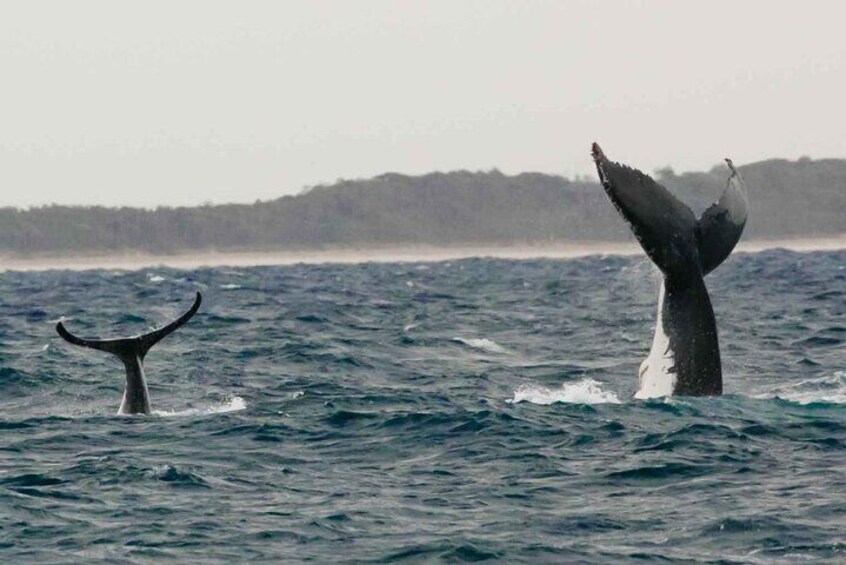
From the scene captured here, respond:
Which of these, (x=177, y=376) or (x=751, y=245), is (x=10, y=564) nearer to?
(x=177, y=376)

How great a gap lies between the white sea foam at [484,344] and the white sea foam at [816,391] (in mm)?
7272

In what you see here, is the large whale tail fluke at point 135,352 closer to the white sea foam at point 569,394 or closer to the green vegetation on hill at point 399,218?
the white sea foam at point 569,394

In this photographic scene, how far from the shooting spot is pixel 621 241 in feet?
509

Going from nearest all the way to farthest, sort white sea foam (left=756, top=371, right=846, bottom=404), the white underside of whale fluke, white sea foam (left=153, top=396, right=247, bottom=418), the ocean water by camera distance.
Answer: the ocean water < the white underside of whale fluke < white sea foam (left=756, top=371, right=846, bottom=404) < white sea foam (left=153, top=396, right=247, bottom=418)

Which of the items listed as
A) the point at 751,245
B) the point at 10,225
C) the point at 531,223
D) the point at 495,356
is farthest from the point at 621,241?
the point at 495,356

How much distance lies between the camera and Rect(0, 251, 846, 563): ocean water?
36.5 ft

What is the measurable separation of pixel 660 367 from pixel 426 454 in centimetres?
223

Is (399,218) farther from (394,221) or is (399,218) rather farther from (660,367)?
(660,367)

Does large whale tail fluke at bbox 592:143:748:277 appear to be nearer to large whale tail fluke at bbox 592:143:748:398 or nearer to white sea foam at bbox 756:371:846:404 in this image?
large whale tail fluke at bbox 592:143:748:398

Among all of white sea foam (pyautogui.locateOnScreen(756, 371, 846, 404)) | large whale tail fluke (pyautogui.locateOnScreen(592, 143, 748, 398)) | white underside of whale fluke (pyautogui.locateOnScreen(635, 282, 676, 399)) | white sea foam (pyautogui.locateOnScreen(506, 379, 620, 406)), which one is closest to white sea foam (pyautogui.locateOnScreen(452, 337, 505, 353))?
Answer: white sea foam (pyautogui.locateOnScreen(506, 379, 620, 406))

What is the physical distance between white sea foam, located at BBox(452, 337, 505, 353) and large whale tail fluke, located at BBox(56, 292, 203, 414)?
9.29 meters

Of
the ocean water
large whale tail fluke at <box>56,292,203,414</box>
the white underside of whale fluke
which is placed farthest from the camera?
large whale tail fluke at <box>56,292,203,414</box>

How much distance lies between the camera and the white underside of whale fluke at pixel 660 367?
1411 centimetres

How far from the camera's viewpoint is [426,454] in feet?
48.4
